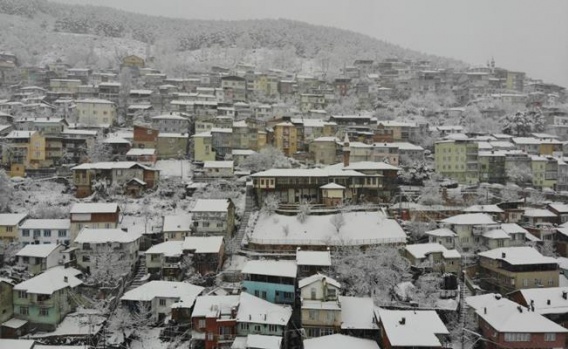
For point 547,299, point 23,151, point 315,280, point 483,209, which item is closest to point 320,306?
point 315,280

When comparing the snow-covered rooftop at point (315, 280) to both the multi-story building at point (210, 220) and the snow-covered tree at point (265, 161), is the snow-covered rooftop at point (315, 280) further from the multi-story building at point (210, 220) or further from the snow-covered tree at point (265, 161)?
the snow-covered tree at point (265, 161)

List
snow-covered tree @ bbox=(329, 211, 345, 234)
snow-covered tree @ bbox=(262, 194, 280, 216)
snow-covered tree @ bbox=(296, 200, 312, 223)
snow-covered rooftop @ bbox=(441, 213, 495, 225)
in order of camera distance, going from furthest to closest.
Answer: snow-covered tree @ bbox=(262, 194, 280, 216) → snow-covered tree @ bbox=(296, 200, 312, 223) → snow-covered tree @ bbox=(329, 211, 345, 234) → snow-covered rooftop @ bbox=(441, 213, 495, 225)

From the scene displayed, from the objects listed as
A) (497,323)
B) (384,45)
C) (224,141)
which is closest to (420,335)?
(497,323)

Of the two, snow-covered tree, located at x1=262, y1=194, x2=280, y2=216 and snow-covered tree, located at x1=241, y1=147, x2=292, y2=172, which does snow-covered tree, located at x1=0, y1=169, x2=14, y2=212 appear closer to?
snow-covered tree, located at x1=262, y1=194, x2=280, y2=216

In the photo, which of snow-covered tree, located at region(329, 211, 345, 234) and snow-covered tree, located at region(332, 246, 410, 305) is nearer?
snow-covered tree, located at region(332, 246, 410, 305)

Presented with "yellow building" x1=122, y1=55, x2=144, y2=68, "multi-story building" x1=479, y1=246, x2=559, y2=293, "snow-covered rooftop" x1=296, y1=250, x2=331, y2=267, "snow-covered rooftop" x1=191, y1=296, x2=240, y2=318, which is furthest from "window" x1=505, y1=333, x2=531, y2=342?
"yellow building" x1=122, y1=55, x2=144, y2=68

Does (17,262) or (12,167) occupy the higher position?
(12,167)

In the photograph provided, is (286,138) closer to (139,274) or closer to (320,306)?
(139,274)

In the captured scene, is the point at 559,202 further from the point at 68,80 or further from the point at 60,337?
the point at 68,80
